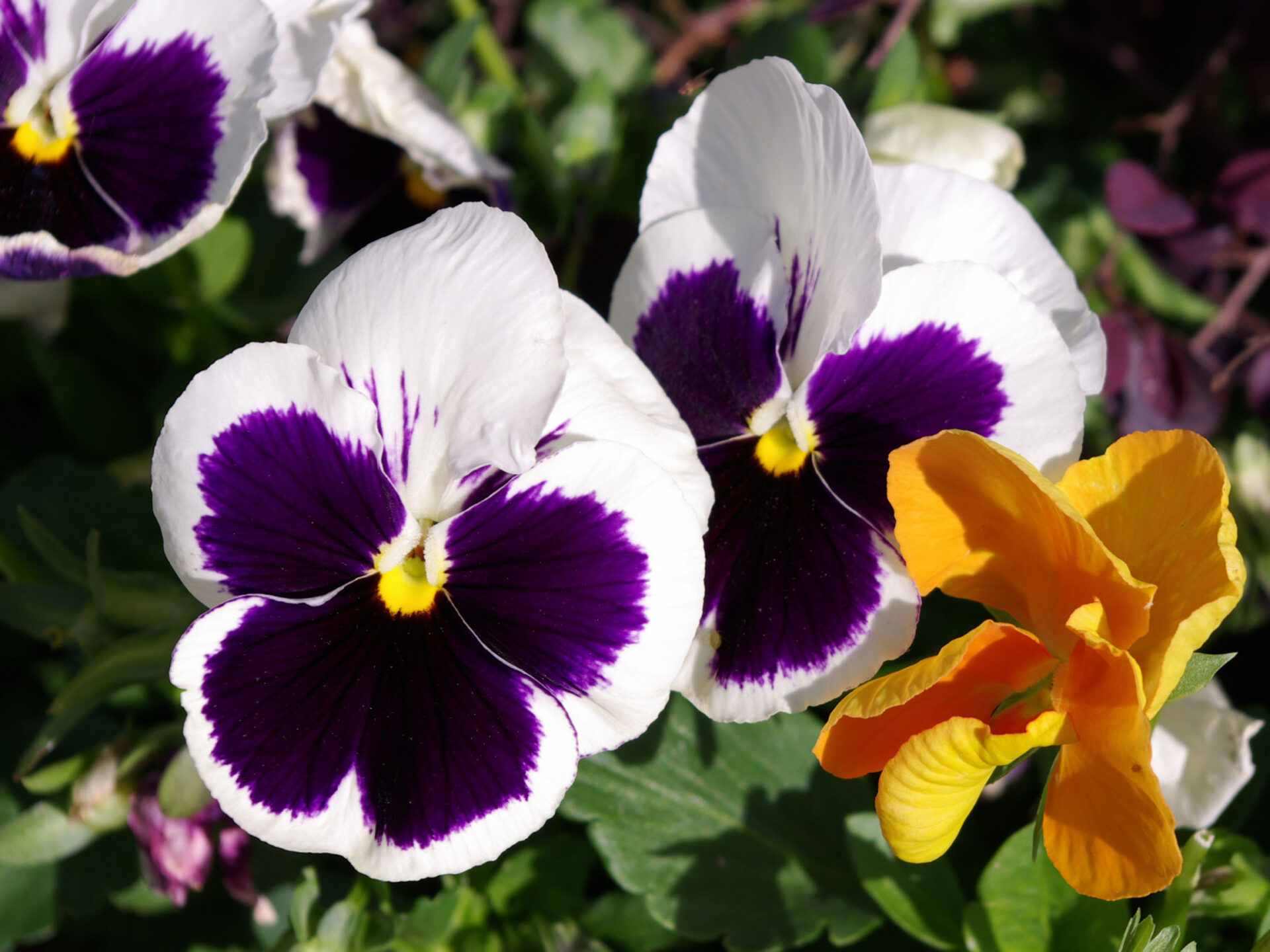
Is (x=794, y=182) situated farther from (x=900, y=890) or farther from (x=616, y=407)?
(x=900, y=890)

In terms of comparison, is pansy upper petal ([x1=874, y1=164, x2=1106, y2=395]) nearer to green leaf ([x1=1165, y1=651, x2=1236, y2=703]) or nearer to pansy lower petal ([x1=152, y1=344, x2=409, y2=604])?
green leaf ([x1=1165, y1=651, x2=1236, y2=703])

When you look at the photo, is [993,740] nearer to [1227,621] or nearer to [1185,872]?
[1185,872]

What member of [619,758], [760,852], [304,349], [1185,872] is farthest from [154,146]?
[1185,872]

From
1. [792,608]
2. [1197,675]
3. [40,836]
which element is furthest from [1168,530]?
[40,836]

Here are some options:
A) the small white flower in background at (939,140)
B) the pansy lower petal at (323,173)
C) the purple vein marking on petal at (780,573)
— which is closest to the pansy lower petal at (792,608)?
the purple vein marking on petal at (780,573)

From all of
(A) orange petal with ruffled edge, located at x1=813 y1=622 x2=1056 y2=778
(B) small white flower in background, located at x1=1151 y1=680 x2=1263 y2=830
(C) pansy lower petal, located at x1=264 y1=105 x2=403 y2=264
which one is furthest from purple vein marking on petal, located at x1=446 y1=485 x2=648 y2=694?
(C) pansy lower petal, located at x1=264 y1=105 x2=403 y2=264

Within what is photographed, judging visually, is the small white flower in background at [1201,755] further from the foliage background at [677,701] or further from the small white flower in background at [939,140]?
the small white flower in background at [939,140]

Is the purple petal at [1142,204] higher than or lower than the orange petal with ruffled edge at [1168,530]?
lower

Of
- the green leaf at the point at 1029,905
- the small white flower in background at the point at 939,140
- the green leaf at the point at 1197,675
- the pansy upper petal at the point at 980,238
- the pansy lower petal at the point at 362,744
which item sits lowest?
the green leaf at the point at 1029,905
